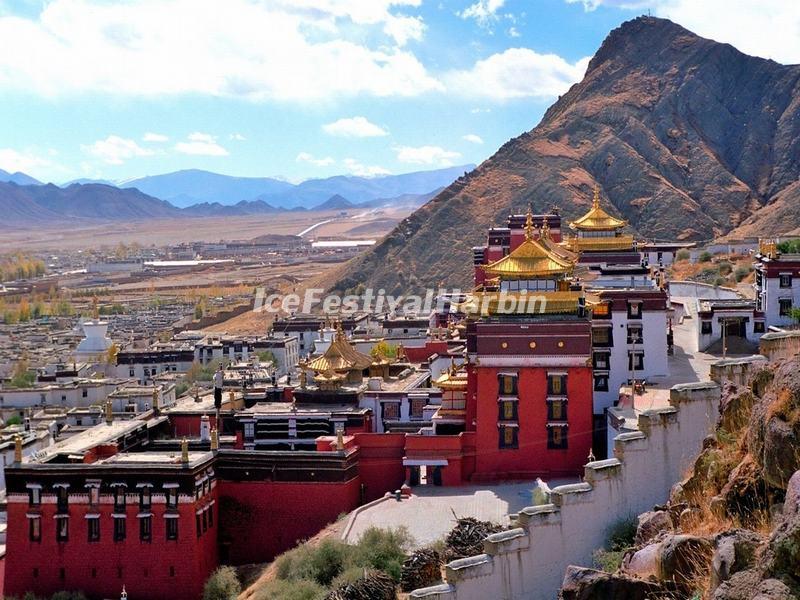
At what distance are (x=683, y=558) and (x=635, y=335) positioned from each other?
74.2 ft

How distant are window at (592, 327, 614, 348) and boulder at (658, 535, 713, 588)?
22.1 meters

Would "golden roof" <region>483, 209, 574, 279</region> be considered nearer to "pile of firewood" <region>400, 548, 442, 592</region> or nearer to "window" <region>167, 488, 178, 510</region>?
"window" <region>167, 488, 178, 510</region>

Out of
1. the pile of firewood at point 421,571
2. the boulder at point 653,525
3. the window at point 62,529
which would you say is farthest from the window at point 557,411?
the boulder at point 653,525

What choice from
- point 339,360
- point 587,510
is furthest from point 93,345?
point 587,510

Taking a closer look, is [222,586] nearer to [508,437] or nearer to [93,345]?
[508,437]

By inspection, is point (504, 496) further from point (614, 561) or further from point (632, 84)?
point (632, 84)

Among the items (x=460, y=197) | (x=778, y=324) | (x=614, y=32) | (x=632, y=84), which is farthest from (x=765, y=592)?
(x=614, y=32)

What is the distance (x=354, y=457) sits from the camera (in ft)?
101

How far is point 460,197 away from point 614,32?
132 ft

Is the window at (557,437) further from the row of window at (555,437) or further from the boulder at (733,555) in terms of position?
the boulder at (733,555)

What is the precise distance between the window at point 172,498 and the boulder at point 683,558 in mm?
18121

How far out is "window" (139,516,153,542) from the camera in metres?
28.3

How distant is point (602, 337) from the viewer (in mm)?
34062

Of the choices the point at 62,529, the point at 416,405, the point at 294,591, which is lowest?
the point at 294,591
